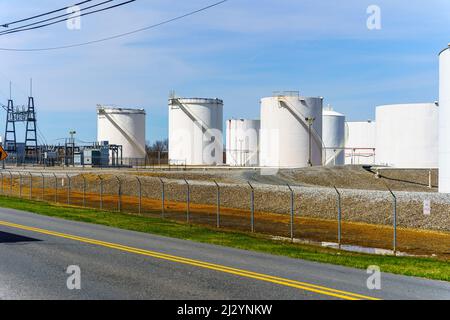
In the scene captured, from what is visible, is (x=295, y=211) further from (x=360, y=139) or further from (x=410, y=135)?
(x=360, y=139)

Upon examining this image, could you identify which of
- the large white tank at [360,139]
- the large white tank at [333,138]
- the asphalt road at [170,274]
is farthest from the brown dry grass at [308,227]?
the large white tank at [360,139]

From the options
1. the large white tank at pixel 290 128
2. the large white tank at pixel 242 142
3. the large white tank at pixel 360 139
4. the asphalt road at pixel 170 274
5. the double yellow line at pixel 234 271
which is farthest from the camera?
the large white tank at pixel 360 139

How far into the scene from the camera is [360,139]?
11850 cm

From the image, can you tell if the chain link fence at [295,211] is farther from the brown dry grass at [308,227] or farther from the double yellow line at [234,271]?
the double yellow line at [234,271]

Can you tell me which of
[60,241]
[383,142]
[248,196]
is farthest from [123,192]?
[383,142]

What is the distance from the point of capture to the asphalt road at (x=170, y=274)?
9.14 metres

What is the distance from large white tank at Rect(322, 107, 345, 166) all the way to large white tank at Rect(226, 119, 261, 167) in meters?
12.6

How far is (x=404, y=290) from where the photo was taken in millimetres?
10008

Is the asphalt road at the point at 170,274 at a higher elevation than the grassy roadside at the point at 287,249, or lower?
higher

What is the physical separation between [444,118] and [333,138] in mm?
60159

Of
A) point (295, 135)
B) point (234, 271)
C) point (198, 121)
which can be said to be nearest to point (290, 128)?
point (295, 135)

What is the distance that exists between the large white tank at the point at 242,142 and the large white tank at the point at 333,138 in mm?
12567

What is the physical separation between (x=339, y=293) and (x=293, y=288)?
2.65ft

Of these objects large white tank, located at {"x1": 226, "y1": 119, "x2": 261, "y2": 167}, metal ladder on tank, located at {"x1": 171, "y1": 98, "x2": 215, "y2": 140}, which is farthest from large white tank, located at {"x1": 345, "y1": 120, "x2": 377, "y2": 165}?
metal ladder on tank, located at {"x1": 171, "y1": 98, "x2": 215, "y2": 140}
